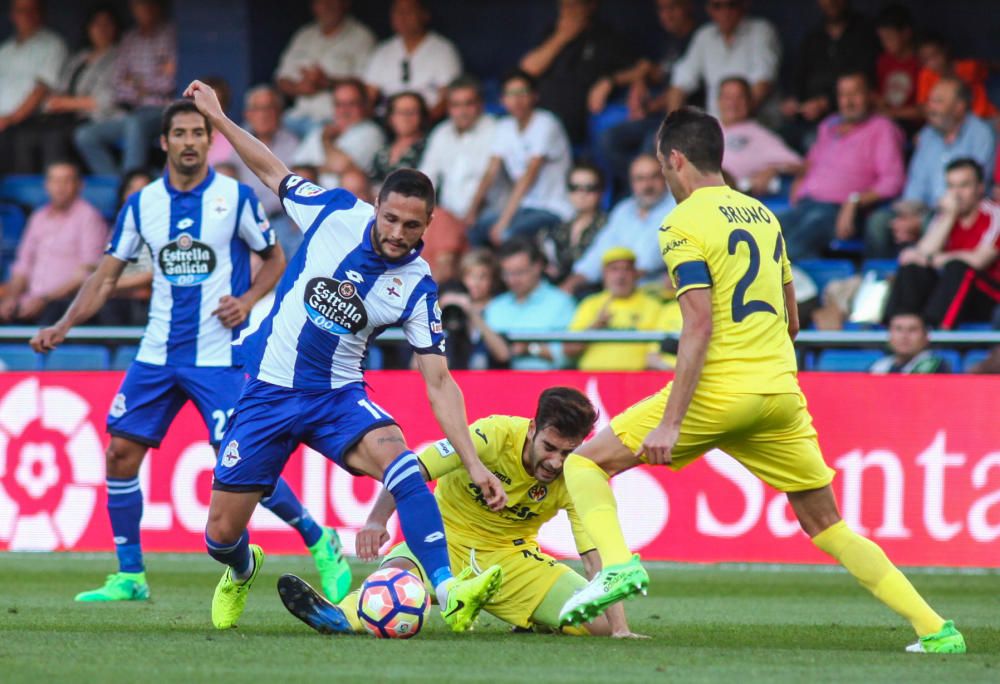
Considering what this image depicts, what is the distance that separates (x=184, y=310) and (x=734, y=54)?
7.18 meters

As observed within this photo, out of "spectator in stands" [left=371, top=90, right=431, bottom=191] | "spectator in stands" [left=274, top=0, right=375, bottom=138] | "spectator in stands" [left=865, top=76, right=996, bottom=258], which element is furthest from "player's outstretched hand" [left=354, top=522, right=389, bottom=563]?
"spectator in stands" [left=274, top=0, right=375, bottom=138]

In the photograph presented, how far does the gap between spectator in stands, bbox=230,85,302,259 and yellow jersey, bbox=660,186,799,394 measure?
27.0 ft

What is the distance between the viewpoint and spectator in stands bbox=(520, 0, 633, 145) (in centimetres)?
1447

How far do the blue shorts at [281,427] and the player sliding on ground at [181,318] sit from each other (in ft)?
5.39

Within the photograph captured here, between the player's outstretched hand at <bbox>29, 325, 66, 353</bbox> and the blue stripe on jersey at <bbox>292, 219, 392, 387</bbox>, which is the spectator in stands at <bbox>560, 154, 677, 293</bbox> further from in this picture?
the blue stripe on jersey at <bbox>292, 219, 392, 387</bbox>

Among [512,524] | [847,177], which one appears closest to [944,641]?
[512,524]

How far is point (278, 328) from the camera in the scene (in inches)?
261

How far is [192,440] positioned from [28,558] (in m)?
1.42

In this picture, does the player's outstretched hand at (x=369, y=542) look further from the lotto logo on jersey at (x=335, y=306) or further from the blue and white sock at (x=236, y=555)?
the lotto logo on jersey at (x=335, y=306)

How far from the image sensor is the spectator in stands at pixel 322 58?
15633mm

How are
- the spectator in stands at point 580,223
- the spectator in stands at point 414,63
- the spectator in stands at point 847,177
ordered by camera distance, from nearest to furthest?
the spectator in stands at point 847,177 → the spectator in stands at point 580,223 → the spectator in stands at point 414,63

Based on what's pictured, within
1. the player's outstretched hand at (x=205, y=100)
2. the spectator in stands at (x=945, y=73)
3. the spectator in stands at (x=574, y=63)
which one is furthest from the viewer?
the spectator in stands at (x=574, y=63)

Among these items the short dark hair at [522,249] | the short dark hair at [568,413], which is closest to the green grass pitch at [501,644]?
the short dark hair at [568,413]

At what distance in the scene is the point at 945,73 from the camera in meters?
13.4
